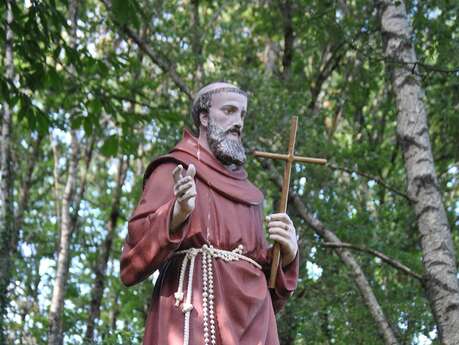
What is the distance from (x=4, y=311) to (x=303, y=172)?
186 inches

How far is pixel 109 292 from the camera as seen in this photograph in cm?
2039

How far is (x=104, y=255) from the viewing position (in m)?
16.9

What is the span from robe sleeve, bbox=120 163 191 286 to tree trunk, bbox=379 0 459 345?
10.7ft

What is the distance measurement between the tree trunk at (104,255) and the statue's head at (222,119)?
926 centimetres

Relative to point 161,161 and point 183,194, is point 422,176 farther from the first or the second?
point 183,194

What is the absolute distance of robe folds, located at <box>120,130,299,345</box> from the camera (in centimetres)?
549

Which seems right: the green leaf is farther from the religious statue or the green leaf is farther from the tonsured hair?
the religious statue

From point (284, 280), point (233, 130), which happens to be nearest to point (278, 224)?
point (284, 280)

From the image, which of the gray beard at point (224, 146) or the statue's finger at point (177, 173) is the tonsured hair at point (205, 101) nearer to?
the gray beard at point (224, 146)

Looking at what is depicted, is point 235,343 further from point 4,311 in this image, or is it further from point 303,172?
point 303,172

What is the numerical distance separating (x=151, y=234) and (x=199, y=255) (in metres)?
0.35

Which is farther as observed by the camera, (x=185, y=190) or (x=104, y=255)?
(x=104, y=255)

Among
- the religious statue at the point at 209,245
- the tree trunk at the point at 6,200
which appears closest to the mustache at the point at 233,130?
the religious statue at the point at 209,245

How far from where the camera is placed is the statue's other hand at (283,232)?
5.88m
